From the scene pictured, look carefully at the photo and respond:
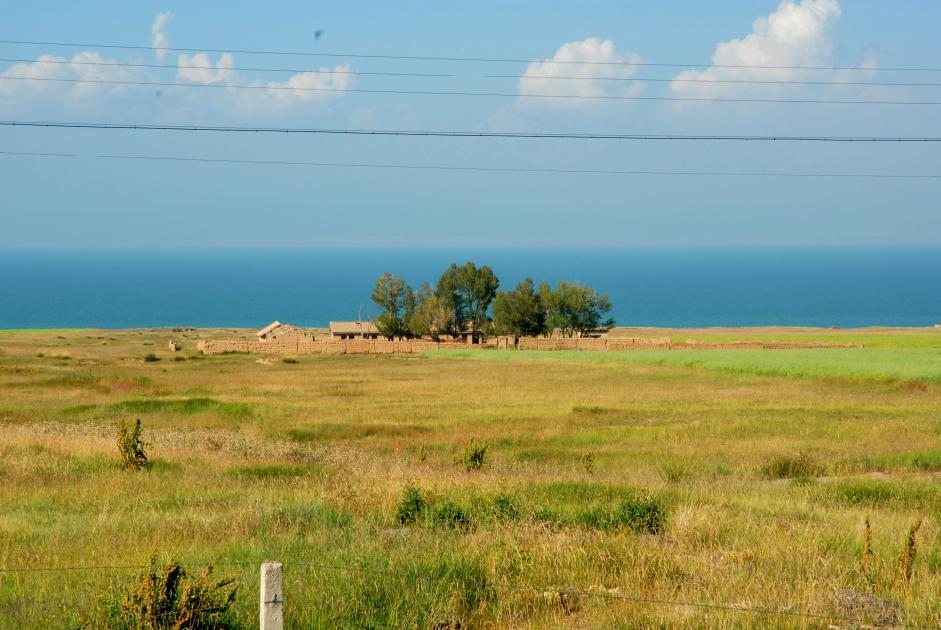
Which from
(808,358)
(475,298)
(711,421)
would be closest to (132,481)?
(711,421)

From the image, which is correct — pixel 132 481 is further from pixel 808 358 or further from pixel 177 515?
pixel 808 358

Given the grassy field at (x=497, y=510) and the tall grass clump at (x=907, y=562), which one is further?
the tall grass clump at (x=907, y=562)

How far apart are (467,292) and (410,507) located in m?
94.1

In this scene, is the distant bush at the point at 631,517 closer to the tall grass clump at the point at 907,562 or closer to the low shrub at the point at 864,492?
the tall grass clump at the point at 907,562

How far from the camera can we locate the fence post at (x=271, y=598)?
6.42 m

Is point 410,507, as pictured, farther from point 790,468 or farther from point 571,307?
point 571,307

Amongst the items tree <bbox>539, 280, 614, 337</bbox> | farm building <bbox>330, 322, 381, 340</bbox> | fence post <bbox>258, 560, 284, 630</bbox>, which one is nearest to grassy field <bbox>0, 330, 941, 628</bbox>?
fence post <bbox>258, 560, 284, 630</bbox>

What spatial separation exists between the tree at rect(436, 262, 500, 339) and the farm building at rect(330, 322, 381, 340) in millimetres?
8422

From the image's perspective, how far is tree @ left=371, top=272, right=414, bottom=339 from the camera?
332 ft

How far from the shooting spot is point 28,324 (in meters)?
179

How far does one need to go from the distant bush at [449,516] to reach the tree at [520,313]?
8734 cm

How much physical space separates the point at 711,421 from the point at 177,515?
2272 cm

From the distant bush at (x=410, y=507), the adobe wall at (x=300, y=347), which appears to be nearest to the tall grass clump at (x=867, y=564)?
the distant bush at (x=410, y=507)

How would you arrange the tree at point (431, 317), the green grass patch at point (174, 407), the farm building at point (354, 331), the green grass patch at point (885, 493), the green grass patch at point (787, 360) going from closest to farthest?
the green grass patch at point (885, 493), the green grass patch at point (174, 407), the green grass patch at point (787, 360), the farm building at point (354, 331), the tree at point (431, 317)
